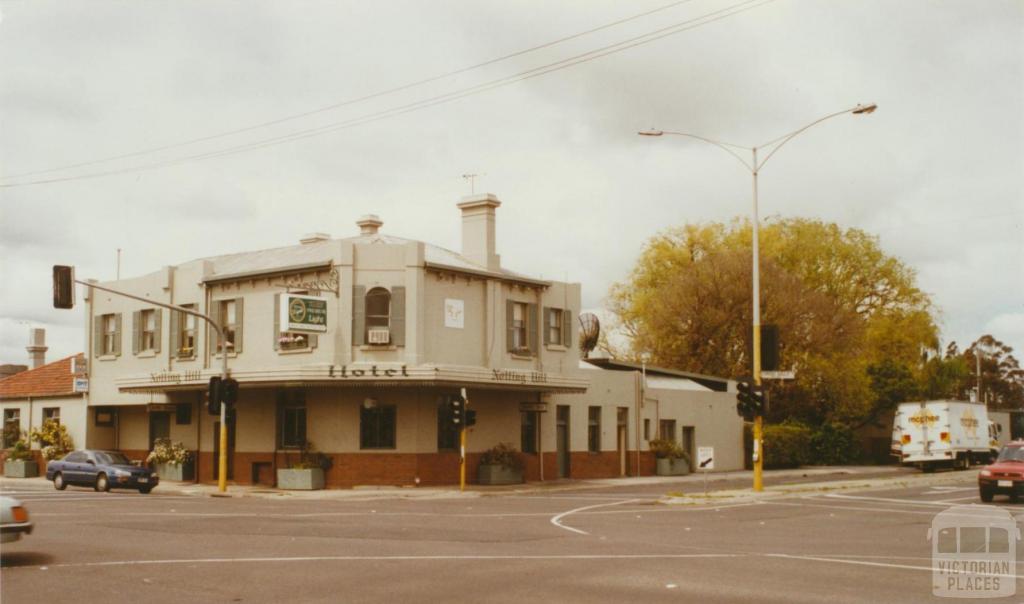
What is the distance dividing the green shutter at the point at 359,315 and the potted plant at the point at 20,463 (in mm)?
18862

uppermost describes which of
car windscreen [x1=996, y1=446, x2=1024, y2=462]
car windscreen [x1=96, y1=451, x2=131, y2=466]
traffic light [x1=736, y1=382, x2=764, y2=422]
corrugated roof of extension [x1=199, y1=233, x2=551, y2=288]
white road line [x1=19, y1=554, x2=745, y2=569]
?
corrugated roof of extension [x1=199, y1=233, x2=551, y2=288]

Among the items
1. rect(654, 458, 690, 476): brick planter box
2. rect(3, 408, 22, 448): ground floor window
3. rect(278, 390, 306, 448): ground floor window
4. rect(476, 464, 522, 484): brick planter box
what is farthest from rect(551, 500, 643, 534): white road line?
rect(3, 408, 22, 448): ground floor window

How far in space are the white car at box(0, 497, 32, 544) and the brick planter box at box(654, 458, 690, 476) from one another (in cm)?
3331

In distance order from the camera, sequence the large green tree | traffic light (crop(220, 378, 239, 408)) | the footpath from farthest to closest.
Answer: the large green tree
traffic light (crop(220, 378, 239, 408))
the footpath

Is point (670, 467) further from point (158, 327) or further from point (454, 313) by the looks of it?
point (158, 327)

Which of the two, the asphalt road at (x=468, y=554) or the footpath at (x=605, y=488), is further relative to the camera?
the footpath at (x=605, y=488)

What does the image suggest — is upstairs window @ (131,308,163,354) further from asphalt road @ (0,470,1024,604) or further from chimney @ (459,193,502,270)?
asphalt road @ (0,470,1024,604)

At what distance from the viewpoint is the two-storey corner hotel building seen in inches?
1395

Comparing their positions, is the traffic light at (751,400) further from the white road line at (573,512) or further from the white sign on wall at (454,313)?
the white sign on wall at (454,313)

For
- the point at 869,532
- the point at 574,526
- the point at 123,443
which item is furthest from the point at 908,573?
the point at 123,443

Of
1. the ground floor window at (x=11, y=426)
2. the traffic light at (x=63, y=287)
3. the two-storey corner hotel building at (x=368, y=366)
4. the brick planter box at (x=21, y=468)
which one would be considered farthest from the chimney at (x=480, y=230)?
the ground floor window at (x=11, y=426)

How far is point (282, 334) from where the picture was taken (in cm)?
3669

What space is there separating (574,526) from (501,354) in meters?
18.1

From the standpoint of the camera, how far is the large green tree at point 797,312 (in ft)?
179
